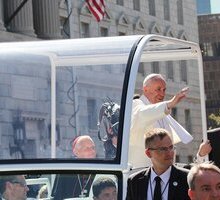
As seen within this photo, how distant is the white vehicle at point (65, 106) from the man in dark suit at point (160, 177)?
103 millimetres

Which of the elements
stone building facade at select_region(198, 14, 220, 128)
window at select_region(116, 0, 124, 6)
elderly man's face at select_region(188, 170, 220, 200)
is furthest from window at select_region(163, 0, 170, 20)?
elderly man's face at select_region(188, 170, 220, 200)

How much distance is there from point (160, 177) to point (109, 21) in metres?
48.6

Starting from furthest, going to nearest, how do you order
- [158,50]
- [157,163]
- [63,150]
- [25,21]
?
[25,21] < [158,50] < [63,150] < [157,163]

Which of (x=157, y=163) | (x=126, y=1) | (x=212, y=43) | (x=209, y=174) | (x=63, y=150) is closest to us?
(x=209, y=174)

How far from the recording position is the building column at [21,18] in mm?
46656

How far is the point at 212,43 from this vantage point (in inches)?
3467

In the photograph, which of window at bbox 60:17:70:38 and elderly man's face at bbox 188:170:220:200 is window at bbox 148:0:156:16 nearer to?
window at bbox 60:17:70:38

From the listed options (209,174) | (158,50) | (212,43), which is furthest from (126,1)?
(209,174)

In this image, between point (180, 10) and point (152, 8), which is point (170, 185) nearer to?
point (152, 8)

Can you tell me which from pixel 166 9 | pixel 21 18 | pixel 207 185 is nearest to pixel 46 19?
pixel 21 18

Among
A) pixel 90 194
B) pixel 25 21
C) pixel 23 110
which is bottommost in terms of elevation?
pixel 90 194

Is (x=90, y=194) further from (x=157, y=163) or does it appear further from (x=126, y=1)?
(x=126, y=1)

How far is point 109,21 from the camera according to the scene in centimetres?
5672

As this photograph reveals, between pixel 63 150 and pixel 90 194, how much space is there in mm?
774
